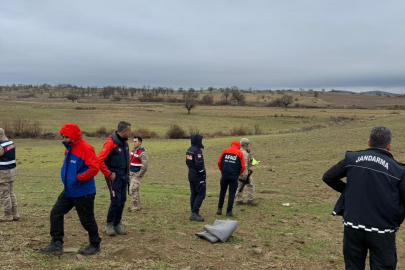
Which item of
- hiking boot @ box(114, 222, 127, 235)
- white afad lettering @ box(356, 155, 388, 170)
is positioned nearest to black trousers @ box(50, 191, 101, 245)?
hiking boot @ box(114, 222, 127, 235)

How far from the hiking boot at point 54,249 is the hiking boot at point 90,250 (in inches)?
13.8

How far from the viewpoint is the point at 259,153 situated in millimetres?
25438

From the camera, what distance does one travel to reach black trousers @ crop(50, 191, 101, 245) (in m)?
5.67

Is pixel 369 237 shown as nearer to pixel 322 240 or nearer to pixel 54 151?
pixel 322 240

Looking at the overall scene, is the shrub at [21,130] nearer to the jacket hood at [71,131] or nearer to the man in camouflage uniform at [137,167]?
the man in camouflage uniform at [137,167]

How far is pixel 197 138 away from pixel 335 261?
4059 mm

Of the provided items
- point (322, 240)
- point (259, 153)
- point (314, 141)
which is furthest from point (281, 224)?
Answer: point (314, 141)

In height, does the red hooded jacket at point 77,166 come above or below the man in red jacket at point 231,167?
above

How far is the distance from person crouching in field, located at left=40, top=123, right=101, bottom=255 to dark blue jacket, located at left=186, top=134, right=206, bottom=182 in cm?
320

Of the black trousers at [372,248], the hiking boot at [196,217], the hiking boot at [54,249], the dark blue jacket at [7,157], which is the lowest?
the hiking boot at [196,217]

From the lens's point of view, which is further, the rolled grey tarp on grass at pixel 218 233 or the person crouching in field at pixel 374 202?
the rolled grey tarp on grass at pixel 218 233

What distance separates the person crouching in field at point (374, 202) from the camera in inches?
156

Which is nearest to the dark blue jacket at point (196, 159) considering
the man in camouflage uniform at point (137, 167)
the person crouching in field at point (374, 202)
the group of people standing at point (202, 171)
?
the group of people standing at point (202, 171)

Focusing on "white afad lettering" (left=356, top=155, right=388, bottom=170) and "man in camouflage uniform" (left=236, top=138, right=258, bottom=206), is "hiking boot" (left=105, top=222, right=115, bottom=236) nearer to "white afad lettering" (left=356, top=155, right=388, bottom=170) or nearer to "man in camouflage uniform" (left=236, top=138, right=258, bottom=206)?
"man in camouflage uniform" (left=236, top=138, right=258, bottom=206)
